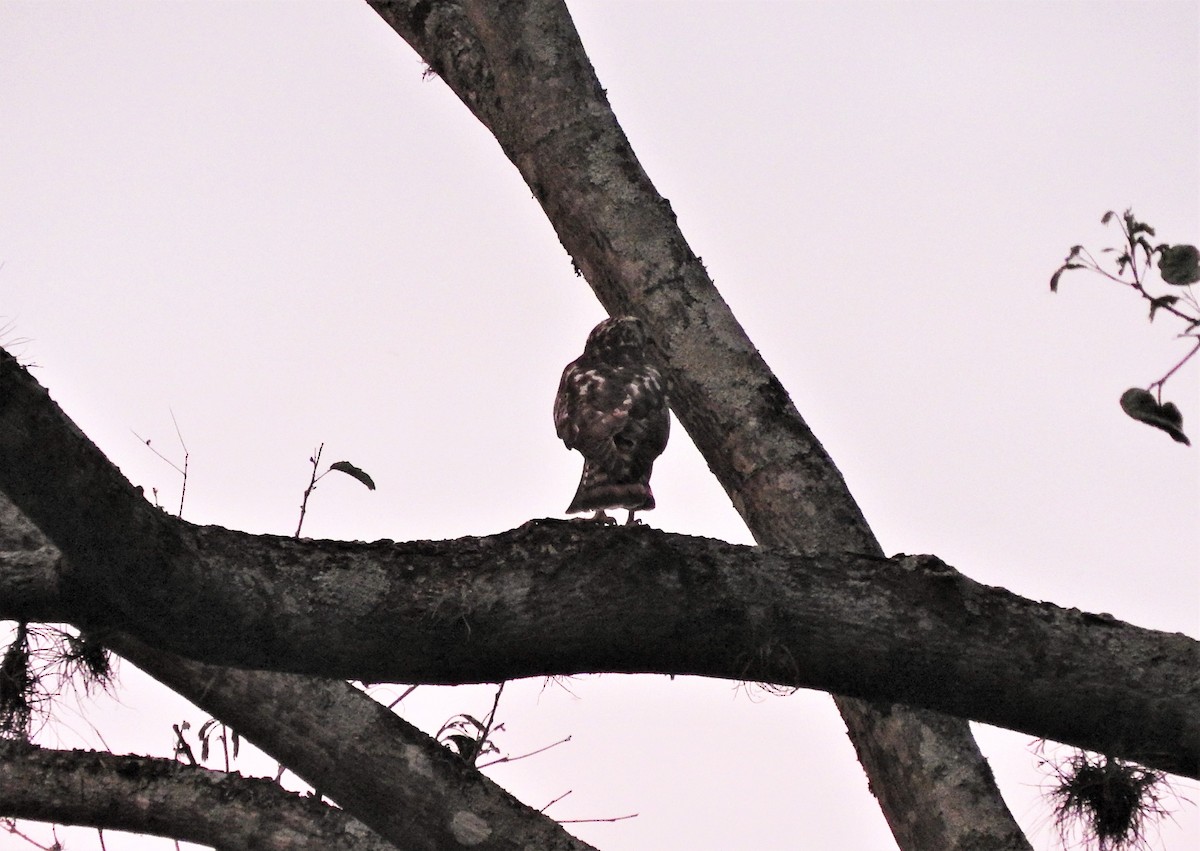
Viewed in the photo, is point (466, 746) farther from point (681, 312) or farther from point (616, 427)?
point (681, 312)

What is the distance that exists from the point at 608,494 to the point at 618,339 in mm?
1071

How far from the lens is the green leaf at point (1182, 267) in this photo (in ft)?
8.46

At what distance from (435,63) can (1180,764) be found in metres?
4.94

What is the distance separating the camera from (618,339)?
→ 21.2 ft

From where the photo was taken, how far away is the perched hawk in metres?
5.67

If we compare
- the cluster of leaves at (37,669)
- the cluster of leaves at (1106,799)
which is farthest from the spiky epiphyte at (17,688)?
the cluster of leaves at (1106,799)

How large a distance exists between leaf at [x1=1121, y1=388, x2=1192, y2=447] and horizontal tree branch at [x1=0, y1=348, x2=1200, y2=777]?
3.57 feet

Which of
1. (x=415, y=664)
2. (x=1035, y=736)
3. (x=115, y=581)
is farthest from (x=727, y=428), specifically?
(x=115, y=581)

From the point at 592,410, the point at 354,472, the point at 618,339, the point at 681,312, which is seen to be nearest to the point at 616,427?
the point at 592,410

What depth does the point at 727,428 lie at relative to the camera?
225 inches

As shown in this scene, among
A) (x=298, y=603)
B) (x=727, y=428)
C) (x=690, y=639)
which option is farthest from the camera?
(x=727, y=428)

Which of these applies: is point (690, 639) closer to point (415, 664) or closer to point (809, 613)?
point (809, 613)

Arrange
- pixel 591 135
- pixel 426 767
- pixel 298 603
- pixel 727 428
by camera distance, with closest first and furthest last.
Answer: pixel 298 603
pixel 426 767
pixel 727 428
pixel 591 135

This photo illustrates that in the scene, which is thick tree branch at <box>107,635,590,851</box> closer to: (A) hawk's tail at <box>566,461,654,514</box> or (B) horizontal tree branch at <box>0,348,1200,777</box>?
(B) horizontal tree branch at <box>0,348,1200,777</box>
